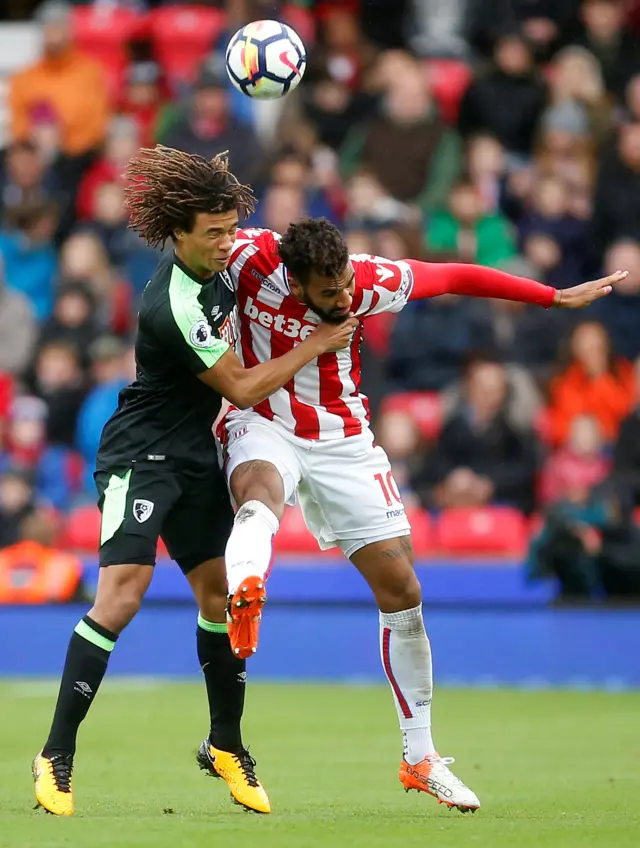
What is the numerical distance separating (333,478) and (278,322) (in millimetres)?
666

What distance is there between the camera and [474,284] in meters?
6.80

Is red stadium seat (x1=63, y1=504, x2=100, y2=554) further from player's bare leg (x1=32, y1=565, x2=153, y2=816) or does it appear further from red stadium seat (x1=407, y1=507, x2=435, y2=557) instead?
player's bare leg (x1=32, y1=565, x2=153, y2=816)

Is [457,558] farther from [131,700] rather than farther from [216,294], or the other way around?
[216,294]

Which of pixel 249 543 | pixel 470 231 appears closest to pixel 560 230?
pixel 470 231

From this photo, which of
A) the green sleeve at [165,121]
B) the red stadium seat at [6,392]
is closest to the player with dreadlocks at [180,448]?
the red stadium seat at [6,392]

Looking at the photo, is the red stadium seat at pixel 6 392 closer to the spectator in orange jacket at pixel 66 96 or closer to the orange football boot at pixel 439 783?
the spectator in orange jacket at pixel 66 96

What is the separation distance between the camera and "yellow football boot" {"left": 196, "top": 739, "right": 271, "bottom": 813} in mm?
6340

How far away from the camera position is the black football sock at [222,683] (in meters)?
6.65

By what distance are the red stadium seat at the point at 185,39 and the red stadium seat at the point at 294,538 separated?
19.4 ft

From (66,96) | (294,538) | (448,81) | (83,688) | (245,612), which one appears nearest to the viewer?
(245,612)

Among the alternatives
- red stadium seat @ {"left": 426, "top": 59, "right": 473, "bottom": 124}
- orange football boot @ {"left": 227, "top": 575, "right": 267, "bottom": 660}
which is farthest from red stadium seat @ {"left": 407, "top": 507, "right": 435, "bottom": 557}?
orange football boot @ {"left": 227, "top": 575, "right": 267, "bottom": 660}

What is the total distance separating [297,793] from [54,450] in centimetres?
762

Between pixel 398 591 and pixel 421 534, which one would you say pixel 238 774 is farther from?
pixel 421 534

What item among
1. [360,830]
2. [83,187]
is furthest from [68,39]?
[360,830]
